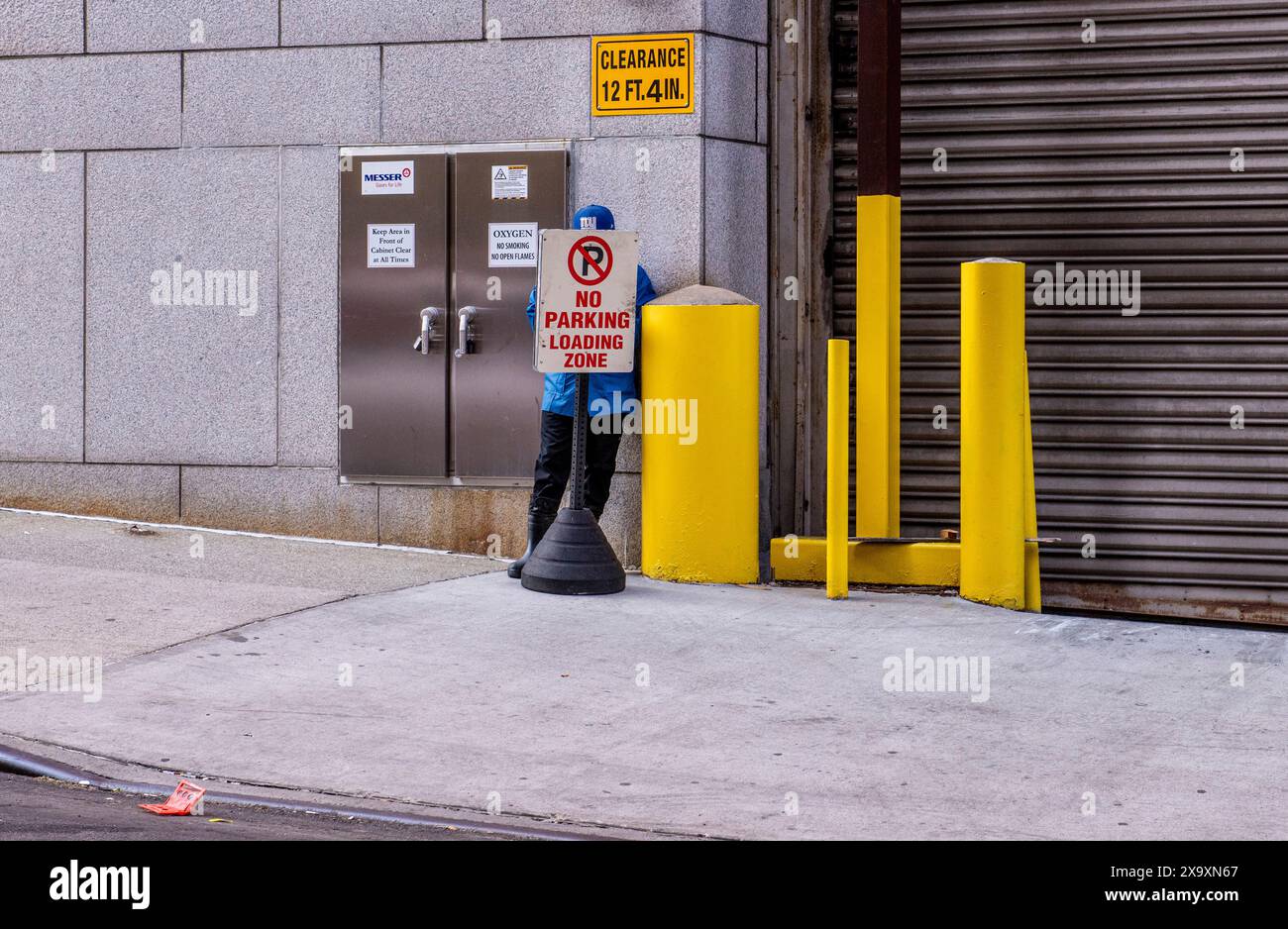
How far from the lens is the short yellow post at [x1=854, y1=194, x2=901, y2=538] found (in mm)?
8680

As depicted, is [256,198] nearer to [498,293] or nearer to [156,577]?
[498,293]

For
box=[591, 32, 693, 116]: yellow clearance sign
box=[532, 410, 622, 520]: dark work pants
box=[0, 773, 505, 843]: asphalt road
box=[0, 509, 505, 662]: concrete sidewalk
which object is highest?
box=[591, 32, 693, 116]: yellow clearance sign

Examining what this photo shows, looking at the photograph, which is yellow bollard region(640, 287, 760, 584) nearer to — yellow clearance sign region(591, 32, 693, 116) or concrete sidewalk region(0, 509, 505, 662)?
concrete sidewalk region(0, 509, 505, 662)

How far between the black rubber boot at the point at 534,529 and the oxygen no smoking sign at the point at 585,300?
0.92 metres

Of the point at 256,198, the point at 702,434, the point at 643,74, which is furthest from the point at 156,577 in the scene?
the point at 643,74

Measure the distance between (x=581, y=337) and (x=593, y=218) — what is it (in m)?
0.77

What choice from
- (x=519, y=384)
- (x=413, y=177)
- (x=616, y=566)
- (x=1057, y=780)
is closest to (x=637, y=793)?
(x=1057, y=780)

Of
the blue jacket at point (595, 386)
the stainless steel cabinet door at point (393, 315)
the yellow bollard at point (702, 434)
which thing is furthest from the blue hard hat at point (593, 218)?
the stainless steel cabinet door at point (393, 315)

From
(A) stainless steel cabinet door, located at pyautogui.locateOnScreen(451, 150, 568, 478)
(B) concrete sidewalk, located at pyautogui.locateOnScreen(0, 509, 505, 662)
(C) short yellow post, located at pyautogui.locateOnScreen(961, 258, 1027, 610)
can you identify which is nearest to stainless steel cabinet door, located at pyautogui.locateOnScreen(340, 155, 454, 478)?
(A) stainless steel cabinet door, located at pyautogui.locateOnScreen(451, 150, 568, 478)

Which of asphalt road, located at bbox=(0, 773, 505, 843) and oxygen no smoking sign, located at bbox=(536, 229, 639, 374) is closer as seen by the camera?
asphalt road, located at bbox=(0, 773, 505, 843)

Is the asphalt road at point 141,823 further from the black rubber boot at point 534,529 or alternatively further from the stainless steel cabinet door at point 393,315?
the stainless steel cabinet door at point 393,315

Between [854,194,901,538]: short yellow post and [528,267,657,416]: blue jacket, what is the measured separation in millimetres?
1245

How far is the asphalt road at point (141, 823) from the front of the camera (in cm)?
434
